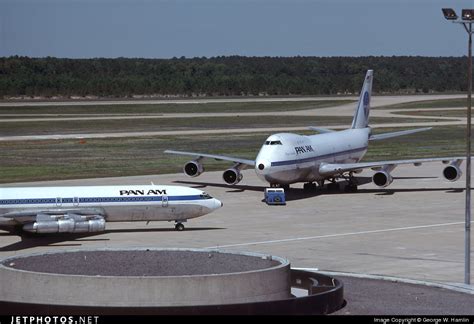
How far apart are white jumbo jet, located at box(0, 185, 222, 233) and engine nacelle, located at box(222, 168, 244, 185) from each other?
19528 mm

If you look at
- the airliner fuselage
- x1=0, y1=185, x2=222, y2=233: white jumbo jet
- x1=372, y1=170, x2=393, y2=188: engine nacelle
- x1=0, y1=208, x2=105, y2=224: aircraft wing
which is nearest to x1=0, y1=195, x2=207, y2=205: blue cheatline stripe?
x1=0, y1=185, x2=222, y2=233: white jumbo jet

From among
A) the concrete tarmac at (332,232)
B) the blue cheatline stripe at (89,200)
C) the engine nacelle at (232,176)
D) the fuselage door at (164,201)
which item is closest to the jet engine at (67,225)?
the concrete tarmac at (332,232)

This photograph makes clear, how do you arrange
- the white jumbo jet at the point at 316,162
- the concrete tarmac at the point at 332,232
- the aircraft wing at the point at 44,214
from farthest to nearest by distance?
the white jumbo jet at the point at 316,162 < the aircraft wing at the point at 44,214 < the concrete tarmac at the point at 332,232

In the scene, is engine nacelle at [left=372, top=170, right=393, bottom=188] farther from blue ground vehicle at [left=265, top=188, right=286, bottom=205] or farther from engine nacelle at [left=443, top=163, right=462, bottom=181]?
blue ground vehicle at [left=265, top=188, right=286, bottom=205]

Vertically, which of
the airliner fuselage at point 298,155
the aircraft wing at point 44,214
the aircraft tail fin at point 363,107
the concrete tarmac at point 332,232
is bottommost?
the concrete tarmac at point 332,232

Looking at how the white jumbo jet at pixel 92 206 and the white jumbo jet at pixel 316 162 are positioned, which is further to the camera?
the white jumbo jet at pixel 316 162

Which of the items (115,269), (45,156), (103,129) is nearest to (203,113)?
(103,129)

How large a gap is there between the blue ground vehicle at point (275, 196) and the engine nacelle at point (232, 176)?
8.43 meters

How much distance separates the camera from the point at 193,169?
88.2 m

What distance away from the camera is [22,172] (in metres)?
96.2

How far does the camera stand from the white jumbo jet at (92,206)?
2414 inches

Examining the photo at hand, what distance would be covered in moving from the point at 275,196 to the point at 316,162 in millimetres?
6825

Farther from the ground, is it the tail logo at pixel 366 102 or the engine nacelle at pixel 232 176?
the tail logo at pixel 366 102

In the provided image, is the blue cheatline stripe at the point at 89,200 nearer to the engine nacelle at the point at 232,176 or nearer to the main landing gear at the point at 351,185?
the engine nacelle at the point at 232,176
